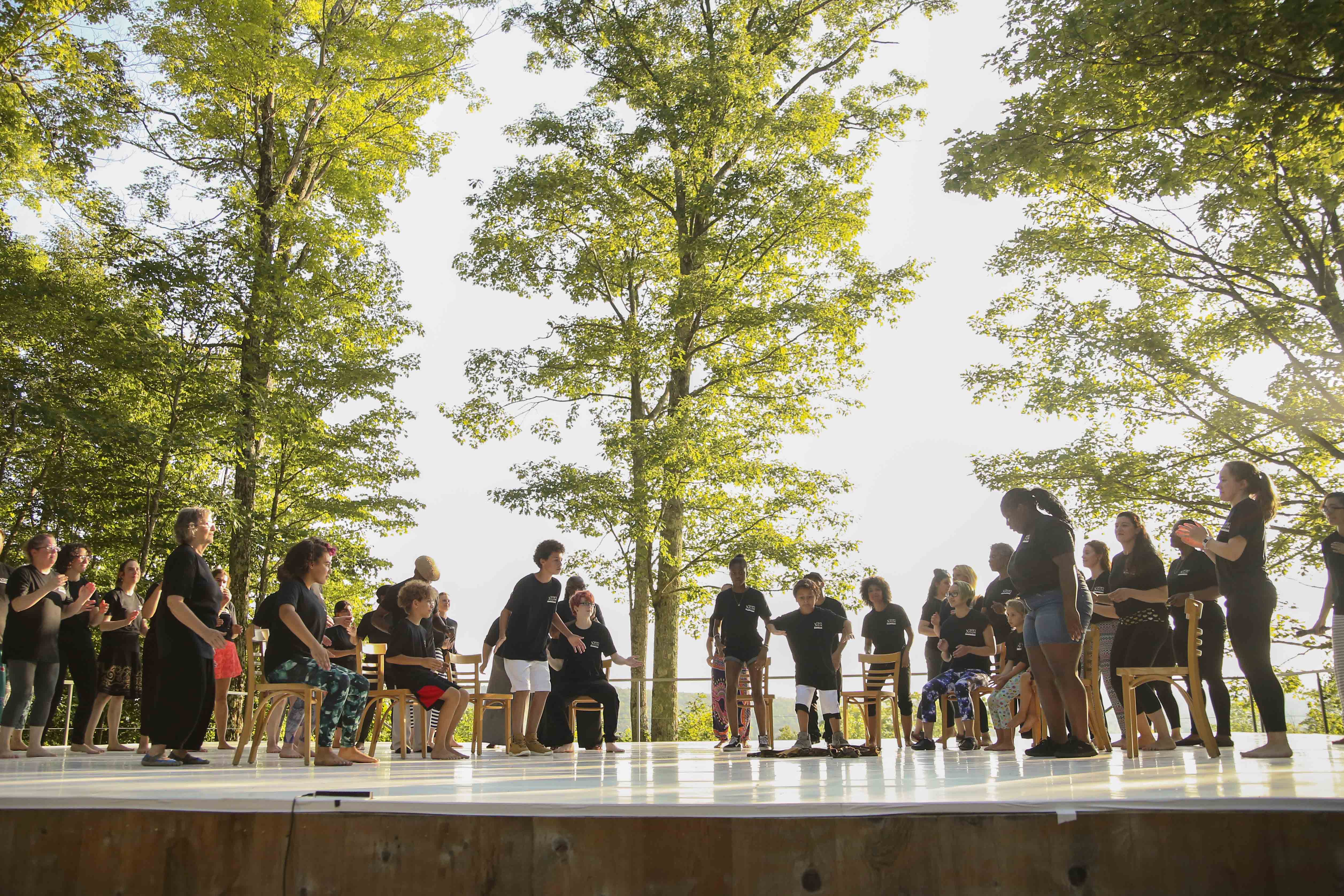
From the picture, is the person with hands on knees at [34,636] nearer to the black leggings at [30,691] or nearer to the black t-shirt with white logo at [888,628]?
the black leggings at [30,691]

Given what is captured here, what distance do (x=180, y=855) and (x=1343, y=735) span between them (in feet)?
28.8

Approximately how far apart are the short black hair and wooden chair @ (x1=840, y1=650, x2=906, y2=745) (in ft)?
8.59

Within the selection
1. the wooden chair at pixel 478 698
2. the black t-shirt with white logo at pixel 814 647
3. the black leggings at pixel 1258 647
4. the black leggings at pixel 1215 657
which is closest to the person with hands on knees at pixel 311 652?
the wooden chair at pixel 478 698

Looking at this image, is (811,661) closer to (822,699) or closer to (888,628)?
(822,699)

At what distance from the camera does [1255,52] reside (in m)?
6.18

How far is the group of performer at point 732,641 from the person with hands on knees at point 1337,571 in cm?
2

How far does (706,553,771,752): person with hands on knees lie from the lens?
28.7ft

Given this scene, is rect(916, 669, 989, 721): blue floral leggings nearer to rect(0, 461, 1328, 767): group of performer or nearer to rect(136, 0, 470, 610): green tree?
rect(0, 461, 1328, 767): group of performer

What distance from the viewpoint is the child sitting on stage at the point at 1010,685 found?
7375 mm

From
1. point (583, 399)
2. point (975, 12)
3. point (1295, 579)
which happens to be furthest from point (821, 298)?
point (1295, 579)

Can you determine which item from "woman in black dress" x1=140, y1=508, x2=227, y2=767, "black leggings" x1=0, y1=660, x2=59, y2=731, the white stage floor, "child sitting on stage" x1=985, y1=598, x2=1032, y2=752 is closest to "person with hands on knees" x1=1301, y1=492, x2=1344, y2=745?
the white stage floor

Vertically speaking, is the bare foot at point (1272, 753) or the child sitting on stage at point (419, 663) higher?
the child sitting on stage at point (419, 663)

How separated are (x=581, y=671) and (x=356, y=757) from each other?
8.54 feet

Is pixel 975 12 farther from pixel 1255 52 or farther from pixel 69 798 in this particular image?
pixel 69 798
